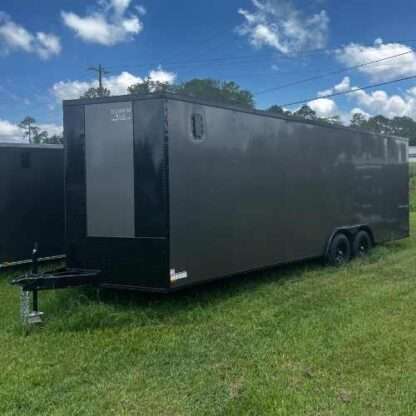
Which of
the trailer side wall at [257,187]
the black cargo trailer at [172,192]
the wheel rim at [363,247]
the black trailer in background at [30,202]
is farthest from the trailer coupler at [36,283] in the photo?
the wheel rim at [363,247]

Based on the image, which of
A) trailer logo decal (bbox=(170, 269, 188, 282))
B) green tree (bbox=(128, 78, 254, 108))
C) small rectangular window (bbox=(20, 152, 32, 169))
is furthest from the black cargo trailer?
green tree (bbox=(128, 78, 254, 108))

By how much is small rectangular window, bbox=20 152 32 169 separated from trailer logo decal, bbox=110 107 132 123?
336 centimetres

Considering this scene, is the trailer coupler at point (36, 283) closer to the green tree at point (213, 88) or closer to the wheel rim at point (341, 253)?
the wheel rim at point (341, 253)

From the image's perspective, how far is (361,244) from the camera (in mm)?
10609

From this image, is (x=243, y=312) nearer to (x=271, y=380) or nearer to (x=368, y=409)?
(x=271, y=380)

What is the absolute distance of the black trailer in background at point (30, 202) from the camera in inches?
348

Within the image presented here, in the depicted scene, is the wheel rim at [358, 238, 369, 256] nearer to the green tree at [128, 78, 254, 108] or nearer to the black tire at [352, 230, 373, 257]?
the black tire at [352, 230, 373, 257]

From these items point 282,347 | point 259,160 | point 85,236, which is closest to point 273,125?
point 259,160

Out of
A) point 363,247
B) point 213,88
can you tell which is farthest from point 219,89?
point 363,247

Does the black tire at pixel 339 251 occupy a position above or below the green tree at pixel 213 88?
below

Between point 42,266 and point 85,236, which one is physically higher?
point 85,236

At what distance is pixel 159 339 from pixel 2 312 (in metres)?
2.38

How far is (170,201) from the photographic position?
611 centimetres

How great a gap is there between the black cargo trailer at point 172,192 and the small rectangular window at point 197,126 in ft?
0.04
